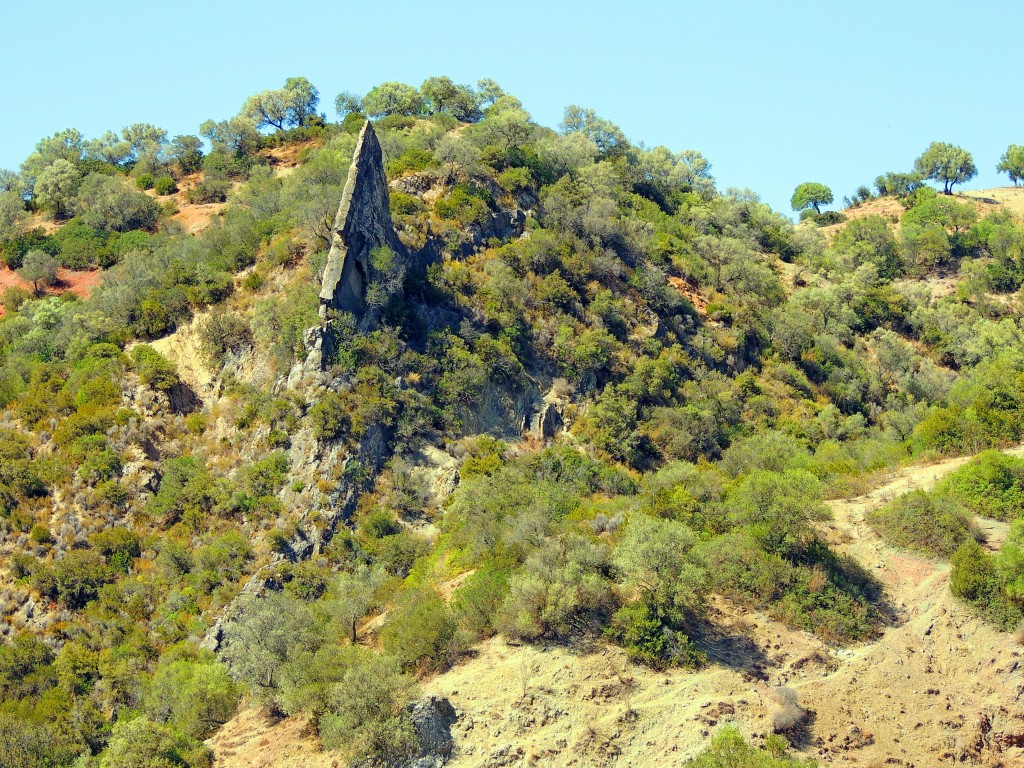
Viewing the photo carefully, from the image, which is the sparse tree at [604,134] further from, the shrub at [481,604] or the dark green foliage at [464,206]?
the shrub at [481,604]

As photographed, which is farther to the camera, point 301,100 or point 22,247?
point 301,100

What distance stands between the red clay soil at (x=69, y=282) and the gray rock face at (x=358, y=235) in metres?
23.4

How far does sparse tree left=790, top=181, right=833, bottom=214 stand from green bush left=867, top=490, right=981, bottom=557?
86.8 metres

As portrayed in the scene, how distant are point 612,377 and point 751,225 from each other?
33.1m

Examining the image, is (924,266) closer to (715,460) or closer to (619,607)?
(715,460)

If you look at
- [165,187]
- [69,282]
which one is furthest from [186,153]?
[69,282]

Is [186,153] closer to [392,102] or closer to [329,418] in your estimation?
[392,102]

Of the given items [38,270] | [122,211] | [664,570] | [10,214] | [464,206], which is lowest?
[664,570]

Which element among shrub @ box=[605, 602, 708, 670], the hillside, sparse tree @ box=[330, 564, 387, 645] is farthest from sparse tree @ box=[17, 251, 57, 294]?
shrub @ box=[605, 602, 708, 670]

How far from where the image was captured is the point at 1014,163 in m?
110

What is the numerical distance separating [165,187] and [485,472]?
43873mm

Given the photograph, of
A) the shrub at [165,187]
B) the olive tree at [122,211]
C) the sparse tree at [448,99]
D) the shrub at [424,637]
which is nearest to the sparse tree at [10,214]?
the olive tree at [122,211]

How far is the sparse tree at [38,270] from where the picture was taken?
6450 cm

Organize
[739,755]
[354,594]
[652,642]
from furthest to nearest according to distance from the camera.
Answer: [354,594] < [652,642] < [739,755]
